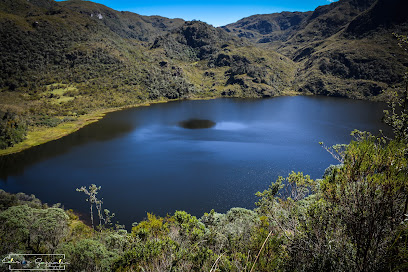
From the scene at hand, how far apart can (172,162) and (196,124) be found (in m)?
49.3

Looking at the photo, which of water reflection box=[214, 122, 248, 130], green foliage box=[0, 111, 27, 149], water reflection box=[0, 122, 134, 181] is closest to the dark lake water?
water reflection box=[0, 122, 134, 181]

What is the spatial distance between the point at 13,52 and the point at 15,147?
16070 cm

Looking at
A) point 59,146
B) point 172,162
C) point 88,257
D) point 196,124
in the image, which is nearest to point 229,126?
point 196,124

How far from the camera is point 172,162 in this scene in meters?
67.4

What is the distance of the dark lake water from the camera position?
158 ft

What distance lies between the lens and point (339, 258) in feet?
22.4

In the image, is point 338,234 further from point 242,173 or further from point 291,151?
point 291,151

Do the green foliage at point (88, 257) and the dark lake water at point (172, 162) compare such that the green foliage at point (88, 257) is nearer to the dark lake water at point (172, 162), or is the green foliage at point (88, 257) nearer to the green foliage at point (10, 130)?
the dark lake water at point (172, 162)

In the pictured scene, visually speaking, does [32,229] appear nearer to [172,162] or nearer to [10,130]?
[172,162]

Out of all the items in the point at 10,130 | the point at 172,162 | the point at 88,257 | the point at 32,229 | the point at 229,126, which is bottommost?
the point at 172,162

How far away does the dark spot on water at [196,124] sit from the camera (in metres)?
110

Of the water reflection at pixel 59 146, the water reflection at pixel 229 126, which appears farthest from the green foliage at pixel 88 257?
the water reflection at pixel 229 126

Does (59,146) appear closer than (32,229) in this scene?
No

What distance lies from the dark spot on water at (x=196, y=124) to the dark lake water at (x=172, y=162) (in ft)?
1.63
